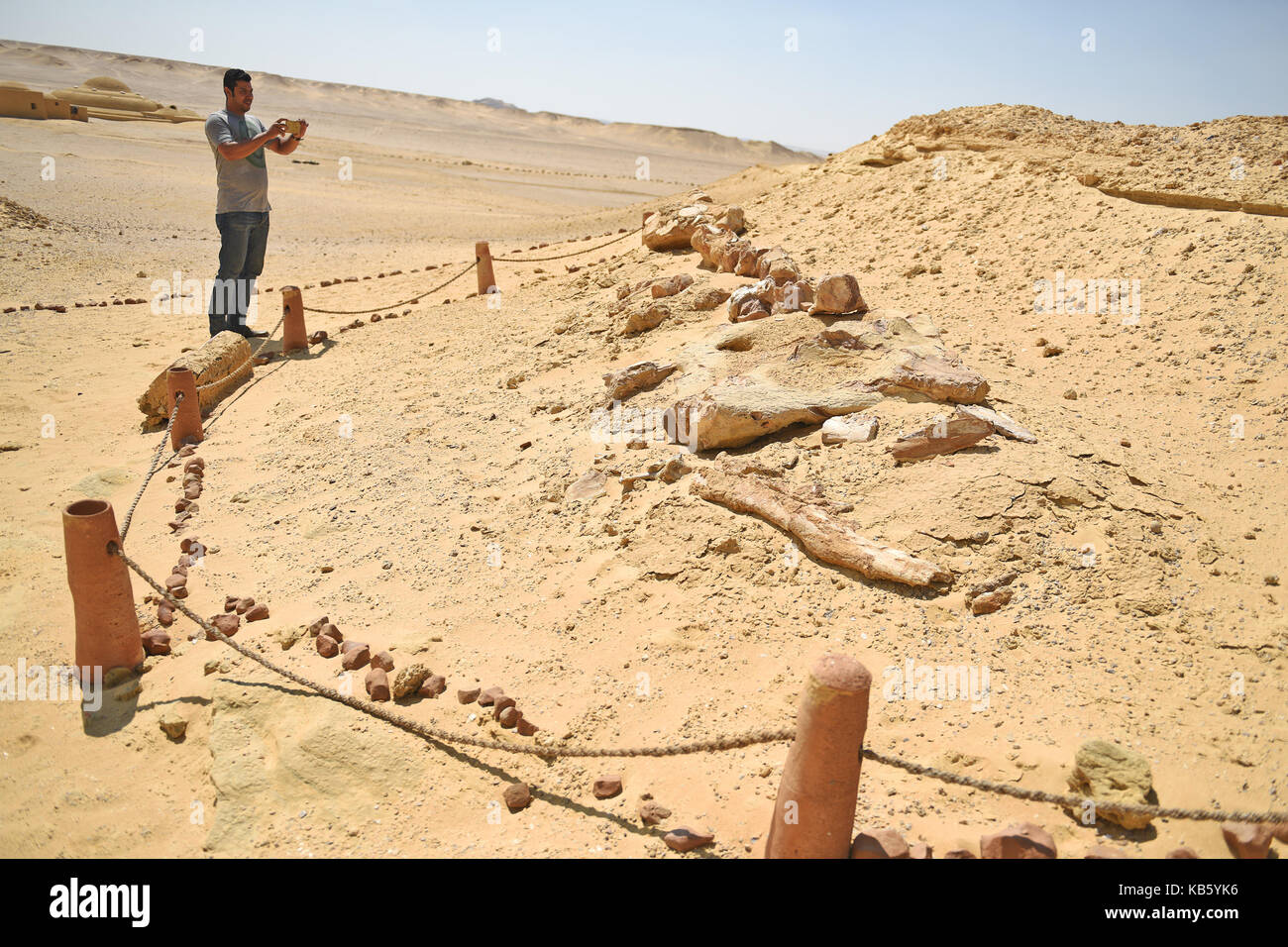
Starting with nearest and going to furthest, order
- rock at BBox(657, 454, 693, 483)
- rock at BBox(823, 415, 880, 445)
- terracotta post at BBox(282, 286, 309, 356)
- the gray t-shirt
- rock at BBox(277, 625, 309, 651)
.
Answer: rock at BBox(277, 625, 309, 651), rock at BBox(823, 415, 880, 445), rock at BBox(657, 454, 693, 483), the gray t-shirt, terracotta post at BBox(282, 286, 309, 356)

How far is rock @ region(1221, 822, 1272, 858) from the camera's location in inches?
104

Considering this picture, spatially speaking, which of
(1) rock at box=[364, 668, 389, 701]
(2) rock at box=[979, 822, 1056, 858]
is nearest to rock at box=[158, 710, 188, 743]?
(1) rock at box=[364, 668, 389, 701]

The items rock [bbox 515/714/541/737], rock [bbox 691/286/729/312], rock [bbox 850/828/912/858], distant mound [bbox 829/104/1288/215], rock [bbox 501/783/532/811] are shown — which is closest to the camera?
rock [bbox 850/828/912/858]

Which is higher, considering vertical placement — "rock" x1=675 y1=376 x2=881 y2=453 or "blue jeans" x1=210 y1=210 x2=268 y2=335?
"blue jeans" x1=210 y1=210 x2=268 y2=335

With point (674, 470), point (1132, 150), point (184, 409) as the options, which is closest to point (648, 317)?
point (674, 470)

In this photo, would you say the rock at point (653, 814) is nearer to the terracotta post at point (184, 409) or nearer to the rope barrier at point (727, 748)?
the rope barrier at point (727, 748)

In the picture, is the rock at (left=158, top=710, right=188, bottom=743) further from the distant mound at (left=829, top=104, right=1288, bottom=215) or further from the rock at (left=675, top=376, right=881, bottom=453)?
the distant mound at (left=829, top=104, right=1288, bottom=215)

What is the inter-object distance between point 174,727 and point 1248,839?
418cm

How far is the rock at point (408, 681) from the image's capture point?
3816 millimetres

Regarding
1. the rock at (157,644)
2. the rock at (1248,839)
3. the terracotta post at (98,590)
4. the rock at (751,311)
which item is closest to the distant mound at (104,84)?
the rock at (751,311)

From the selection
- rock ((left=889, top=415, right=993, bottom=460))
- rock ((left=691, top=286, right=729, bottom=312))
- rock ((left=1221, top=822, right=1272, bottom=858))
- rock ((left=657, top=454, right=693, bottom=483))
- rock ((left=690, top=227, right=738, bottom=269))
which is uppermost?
rock ((left=690, top=227, right=738, bottom=269))

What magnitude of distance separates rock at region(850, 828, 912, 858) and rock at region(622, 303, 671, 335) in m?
5.12

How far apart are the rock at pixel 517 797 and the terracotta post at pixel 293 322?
697 cm
